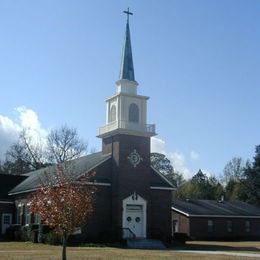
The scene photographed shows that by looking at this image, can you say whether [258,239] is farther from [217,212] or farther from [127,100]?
[127,100]

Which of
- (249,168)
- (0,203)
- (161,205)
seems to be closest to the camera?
(161,205)

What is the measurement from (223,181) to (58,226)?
8882cm

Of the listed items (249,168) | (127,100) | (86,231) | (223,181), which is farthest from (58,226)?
(223,181)

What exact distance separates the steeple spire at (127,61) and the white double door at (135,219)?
1124 cm

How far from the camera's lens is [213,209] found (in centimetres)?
6388

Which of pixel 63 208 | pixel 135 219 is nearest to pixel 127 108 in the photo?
pixel 135 219

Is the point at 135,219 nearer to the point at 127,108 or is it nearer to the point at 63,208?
the point at 127,108

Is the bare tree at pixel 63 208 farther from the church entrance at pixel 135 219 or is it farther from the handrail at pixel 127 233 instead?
the church entrance at pixel 135 219

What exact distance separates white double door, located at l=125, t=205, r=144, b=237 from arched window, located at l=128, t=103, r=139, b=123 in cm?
744

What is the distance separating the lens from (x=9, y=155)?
88125 mm

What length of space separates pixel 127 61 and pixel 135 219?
45.5 ft

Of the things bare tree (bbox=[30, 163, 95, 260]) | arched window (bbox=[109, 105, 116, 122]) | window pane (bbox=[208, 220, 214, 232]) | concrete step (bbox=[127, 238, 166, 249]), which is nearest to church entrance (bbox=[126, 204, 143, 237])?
concrete step (bbox=[127, 238, 166, 249])

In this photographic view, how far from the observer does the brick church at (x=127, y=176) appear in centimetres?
4362

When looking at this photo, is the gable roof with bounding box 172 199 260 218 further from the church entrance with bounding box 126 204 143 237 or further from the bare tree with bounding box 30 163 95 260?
the bare tree with bounding box 30 163 95 260
